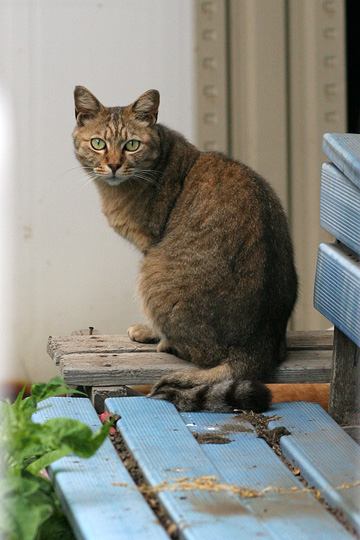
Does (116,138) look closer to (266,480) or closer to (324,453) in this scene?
(324,453)

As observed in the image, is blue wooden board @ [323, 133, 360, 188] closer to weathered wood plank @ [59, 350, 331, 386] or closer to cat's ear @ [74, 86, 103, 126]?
weathered wood plank @ [59, 350, 331, 386]

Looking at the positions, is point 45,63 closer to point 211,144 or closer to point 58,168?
point 58,168

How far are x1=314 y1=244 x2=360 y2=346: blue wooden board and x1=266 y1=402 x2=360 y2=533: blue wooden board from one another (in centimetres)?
29

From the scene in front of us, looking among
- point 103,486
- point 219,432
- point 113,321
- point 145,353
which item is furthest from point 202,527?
point 113,321

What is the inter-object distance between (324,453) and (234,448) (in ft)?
0.81

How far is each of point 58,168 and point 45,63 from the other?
0.48 m

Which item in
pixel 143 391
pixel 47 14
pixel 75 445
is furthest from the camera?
pixel 47 14

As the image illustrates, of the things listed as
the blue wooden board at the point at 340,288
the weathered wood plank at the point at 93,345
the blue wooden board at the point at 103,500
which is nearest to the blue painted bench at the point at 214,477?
the blue wooden board at the point at 103,500

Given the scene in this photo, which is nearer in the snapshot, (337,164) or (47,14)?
(337,164)

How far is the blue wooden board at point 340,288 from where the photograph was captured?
121 inches

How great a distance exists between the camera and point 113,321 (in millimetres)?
5145

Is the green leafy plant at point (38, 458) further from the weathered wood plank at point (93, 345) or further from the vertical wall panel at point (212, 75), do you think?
the vertical wall panel at point (212, 75)

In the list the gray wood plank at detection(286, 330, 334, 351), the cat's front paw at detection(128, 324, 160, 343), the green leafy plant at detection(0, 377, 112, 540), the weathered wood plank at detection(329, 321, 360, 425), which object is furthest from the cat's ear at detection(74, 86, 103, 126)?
the green leafy plant at detection(0, 377, 112, 540)

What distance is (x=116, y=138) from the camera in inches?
165
